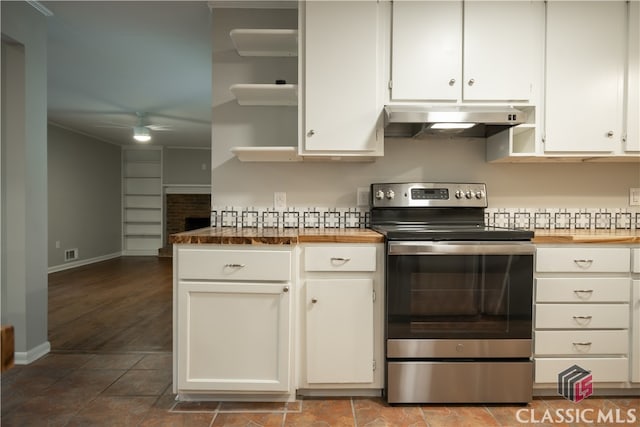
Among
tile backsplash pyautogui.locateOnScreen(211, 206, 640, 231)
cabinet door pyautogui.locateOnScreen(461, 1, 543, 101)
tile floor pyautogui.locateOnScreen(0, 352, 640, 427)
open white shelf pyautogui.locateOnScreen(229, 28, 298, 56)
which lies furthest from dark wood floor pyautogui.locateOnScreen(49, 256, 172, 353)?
cabinet door pyautogui.locateOnScreen(461, 1, 543, 101)

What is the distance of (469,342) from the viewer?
203 centimetres

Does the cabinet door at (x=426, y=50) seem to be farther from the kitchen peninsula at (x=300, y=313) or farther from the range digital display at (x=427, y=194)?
the kitchen peninsula at (x=300, y=313)

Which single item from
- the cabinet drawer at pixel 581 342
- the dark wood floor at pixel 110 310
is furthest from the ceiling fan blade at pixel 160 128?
the cabinet drawer at pixel 581 342

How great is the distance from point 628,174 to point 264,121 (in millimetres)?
2395

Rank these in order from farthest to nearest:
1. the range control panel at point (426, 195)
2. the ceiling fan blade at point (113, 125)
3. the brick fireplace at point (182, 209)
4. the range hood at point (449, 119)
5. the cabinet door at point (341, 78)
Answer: the brick fireplace at point (182, 209) < the ceiling fan blade at point (113, 125) < the range control panel at point (426, 195) < the cabinet door at point (341, 78) < the range hood at point (449, 119)

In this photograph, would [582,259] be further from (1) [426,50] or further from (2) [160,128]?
(2) [160,128]

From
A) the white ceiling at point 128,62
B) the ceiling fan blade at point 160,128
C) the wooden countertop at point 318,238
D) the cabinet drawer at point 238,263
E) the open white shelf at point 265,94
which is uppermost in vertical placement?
the white ceiling at point 128,62

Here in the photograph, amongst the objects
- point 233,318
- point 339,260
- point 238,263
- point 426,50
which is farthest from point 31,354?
point 426,50

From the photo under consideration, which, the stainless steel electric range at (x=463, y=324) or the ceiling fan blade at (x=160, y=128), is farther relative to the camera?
the ceiling fan blade at (x=160, y=128)

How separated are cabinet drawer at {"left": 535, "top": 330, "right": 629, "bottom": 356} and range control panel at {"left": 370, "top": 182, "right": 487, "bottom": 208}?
2.68 ft

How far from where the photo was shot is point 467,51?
229cm

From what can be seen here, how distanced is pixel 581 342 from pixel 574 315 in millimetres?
147

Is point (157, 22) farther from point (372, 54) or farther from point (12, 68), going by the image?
point (372, 54)

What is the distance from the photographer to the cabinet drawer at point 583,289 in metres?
2.08
